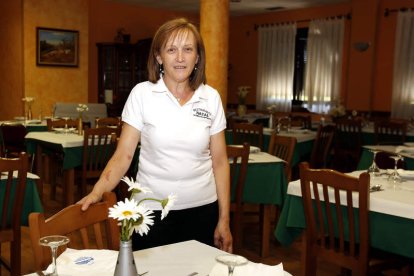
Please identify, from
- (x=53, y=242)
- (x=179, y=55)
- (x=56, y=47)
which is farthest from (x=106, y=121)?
(x=53, y=242)

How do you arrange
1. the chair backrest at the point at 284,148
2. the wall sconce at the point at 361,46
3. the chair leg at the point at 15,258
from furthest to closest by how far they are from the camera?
the wall sconce at the point at 361,46, the chair backrest at the point at 284,148, the chair leg at the point at 15,258

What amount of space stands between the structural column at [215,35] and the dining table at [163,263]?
3.67 metres

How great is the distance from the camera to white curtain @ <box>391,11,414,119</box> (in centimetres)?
892

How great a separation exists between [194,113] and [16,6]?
8.24m

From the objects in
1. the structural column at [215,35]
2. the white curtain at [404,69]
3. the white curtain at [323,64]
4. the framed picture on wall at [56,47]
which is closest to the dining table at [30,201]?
the structural column at [215,35]

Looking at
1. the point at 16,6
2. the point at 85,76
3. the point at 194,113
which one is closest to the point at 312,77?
the point at 85,76

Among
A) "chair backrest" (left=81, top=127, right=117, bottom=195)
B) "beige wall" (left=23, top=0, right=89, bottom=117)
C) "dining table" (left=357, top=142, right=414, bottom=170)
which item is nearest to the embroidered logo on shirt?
"dining table" (left=357, top=142, right=414, bottom=170)

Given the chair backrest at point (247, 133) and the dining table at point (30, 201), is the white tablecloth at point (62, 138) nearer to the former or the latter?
the dining table at point (30, 201)

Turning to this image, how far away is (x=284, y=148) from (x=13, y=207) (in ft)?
8.40

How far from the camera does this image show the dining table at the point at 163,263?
4.91 feet

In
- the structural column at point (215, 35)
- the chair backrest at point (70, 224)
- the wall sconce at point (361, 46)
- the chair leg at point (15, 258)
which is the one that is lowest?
the chair leg at point (15, 258)

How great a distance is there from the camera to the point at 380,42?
31.1ft

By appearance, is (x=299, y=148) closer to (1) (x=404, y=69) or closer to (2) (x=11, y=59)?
(1) (x=404, y=69)

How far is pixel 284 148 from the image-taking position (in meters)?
4.68
